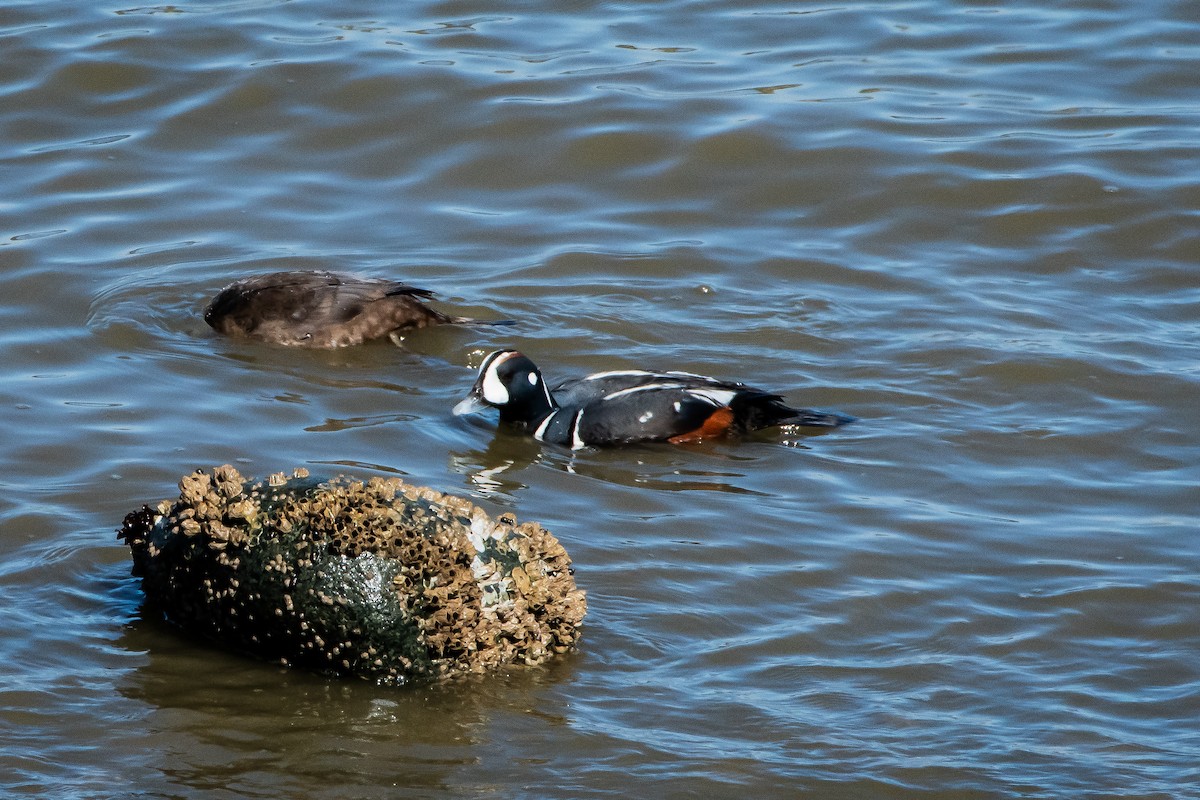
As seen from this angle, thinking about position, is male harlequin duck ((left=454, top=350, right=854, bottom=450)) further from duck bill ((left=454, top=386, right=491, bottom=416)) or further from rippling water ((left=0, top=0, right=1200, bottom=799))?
rippling water ((left=0, top=0, right=1200, bottom=799))

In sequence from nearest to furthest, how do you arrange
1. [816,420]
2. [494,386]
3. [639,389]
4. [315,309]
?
1. [816,420]
2. [639,389]
3. [494,386]
4. [315,309]

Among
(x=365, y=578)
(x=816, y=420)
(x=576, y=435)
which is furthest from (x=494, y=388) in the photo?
(x=365, y=578)

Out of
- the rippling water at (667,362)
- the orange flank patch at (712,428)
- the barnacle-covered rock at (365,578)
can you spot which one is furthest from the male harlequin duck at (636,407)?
the barnacle-covered rock at (365,578)

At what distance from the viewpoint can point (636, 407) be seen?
8180 mm

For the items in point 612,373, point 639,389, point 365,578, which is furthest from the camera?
point 612,373

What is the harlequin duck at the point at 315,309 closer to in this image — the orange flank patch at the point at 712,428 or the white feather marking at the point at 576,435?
the white feather marking at the point at 576,435

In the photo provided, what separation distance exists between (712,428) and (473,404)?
4.18 feet

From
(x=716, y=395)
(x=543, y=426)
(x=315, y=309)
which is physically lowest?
(x=543, y=426)

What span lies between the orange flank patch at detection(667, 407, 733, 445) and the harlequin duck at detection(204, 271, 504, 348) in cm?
190

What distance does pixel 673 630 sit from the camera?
19.2 ft

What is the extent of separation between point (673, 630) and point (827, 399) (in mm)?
3004

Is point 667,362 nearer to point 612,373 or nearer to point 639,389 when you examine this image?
point 612,373

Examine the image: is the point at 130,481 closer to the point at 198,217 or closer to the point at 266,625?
the point at 266,625

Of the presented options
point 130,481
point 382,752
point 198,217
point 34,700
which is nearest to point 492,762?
point 382,752
